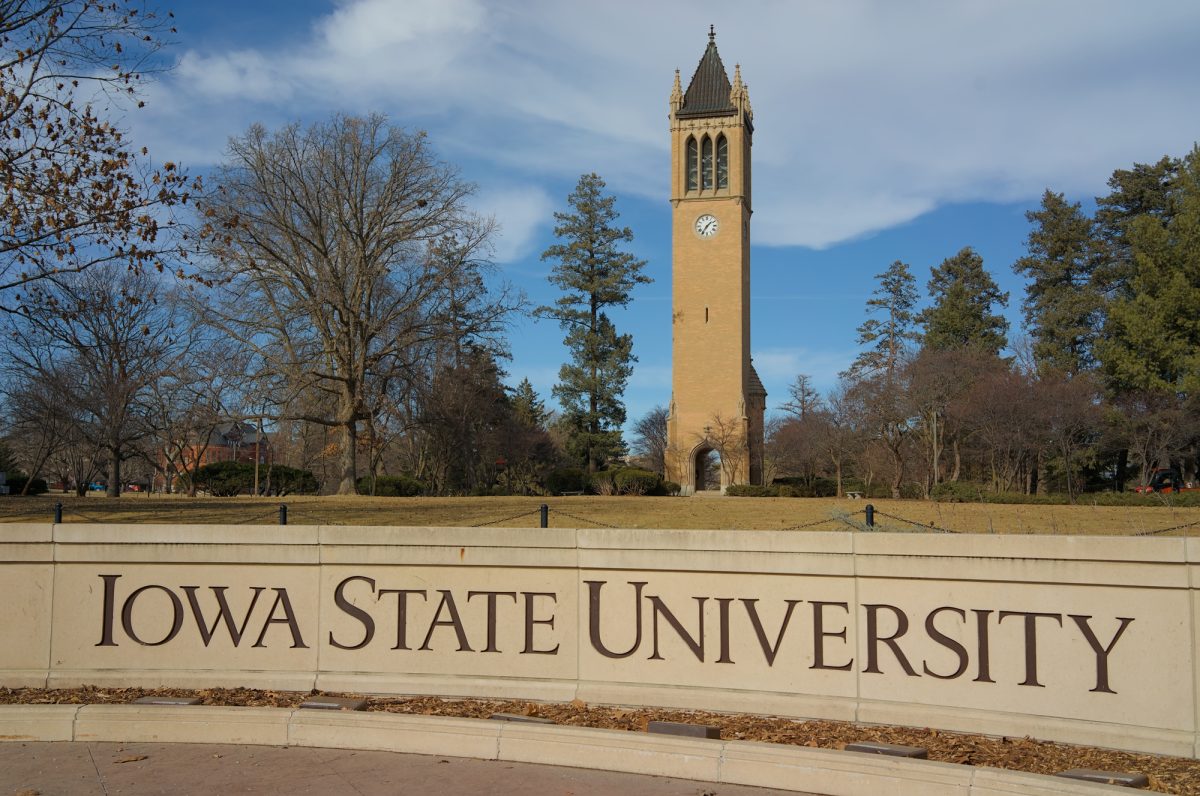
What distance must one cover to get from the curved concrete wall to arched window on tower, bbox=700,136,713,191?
54246 millimetres

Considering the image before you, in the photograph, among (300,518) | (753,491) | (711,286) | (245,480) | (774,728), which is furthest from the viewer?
(711,286)

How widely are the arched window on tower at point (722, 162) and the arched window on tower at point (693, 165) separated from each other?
1136mm

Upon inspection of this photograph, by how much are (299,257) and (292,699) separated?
96.5ft

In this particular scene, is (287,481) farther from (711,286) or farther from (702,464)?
(711,286)

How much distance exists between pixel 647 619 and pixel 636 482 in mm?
38366

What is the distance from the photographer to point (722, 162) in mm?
60906

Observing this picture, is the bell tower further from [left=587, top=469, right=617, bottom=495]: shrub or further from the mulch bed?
the mulch bed

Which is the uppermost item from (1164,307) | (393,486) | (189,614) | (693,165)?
(693,165)

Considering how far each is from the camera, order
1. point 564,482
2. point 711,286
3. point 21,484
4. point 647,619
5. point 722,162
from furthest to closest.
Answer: point 722,162 → point 711,286 → point 21,484 → point 564,482 → point 647,619

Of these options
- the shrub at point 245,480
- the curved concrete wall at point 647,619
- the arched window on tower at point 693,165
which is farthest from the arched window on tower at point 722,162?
the curved concrete wall at point 647,619

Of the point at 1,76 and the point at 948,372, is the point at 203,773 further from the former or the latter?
the point at 948,372

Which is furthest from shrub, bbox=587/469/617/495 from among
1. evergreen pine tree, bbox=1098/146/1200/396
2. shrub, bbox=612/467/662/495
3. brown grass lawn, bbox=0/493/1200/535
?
evergreen pine tree, bbox=1098/146/1200/396

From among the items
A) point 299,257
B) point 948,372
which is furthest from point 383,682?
point 948,372

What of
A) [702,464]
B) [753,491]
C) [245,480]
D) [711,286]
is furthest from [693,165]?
[245,480]
